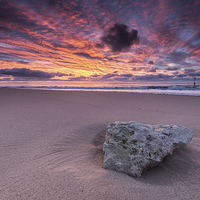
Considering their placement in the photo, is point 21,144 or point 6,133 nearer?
point 21,144

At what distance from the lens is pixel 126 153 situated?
1884mm

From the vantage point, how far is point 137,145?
1879mm

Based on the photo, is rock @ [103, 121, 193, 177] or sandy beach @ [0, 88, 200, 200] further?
rock @ [103, 121, 193, 177]

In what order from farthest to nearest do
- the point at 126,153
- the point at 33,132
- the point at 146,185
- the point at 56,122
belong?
the point at 56,122 → the point at 33,132 → the point at 126,153 → the point at 146,185

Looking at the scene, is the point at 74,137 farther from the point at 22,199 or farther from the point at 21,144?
the point at 22,199

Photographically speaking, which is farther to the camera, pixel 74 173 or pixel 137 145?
pixel 137 145

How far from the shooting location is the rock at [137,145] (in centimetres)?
175

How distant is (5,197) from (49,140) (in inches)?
51.5

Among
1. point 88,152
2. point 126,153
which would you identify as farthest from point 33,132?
point 126,153

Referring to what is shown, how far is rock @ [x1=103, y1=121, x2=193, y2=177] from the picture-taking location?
1.75 metres

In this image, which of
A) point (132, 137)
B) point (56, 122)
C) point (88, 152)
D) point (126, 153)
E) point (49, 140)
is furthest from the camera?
point (56, 122)

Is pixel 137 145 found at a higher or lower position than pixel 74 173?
higher

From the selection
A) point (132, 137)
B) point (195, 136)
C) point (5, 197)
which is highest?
point (132, 137)

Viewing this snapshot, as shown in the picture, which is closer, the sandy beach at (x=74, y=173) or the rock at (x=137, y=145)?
the sandy beach at (x=74, y=173)
